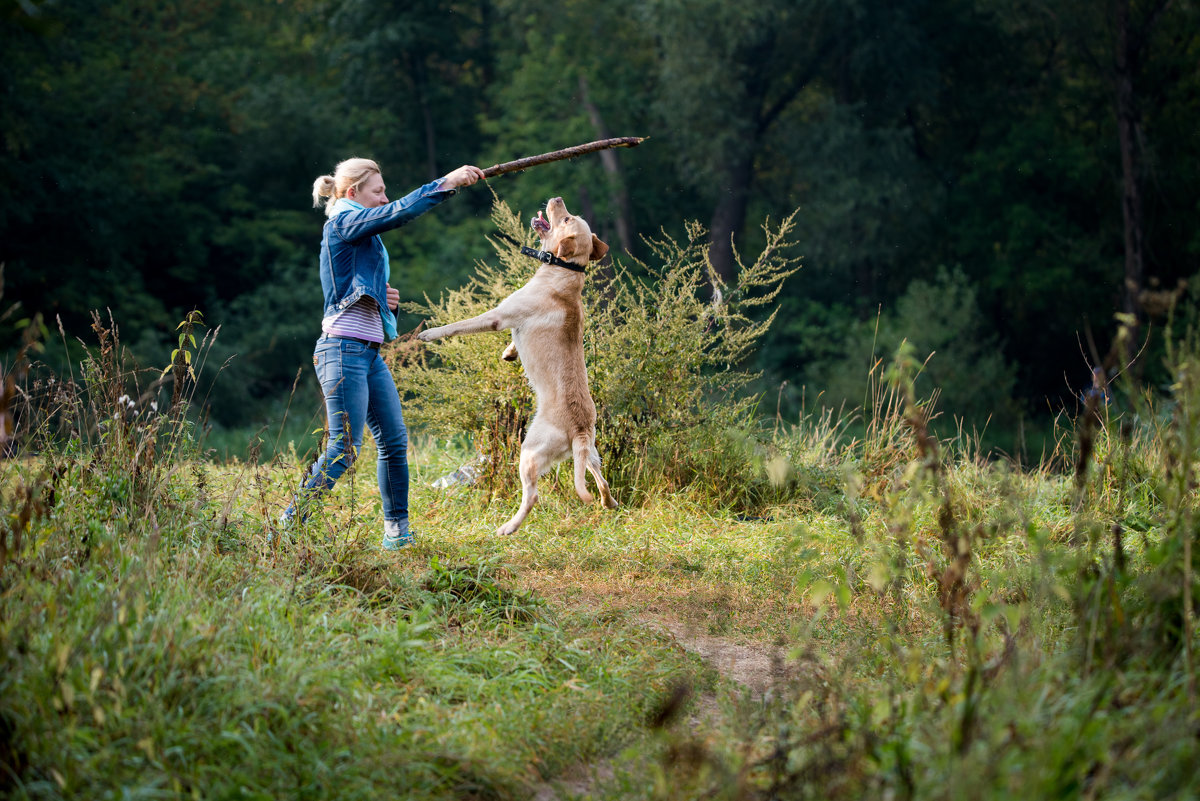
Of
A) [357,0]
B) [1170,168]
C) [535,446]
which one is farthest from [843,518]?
→ [357,0]

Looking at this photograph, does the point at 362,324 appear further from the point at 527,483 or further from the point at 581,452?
the point at 581,452

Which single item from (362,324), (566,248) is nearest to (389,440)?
(362,324)

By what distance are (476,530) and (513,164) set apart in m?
2.02

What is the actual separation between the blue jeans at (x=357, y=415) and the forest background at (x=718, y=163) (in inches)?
501

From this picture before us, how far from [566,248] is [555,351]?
541 mm

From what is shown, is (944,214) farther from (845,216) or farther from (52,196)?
(52,196)

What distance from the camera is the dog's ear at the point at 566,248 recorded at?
493 centimetres

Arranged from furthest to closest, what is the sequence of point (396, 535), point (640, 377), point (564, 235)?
point (640, 377) < point (564, 235) < point (396, 535)

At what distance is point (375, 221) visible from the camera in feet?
13.9

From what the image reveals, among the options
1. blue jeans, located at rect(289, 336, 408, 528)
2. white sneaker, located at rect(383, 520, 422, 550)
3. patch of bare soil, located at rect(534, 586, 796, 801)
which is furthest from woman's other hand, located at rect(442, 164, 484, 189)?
patch of bare soil, located at rect(534, 586, 796, 801)

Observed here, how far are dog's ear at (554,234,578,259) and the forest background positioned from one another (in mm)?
12152

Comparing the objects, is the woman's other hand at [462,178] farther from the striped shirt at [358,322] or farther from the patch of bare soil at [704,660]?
the patch of bare soil at [704,660]

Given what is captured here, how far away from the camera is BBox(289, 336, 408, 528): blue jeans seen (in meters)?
4.20

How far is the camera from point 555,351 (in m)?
4.95
